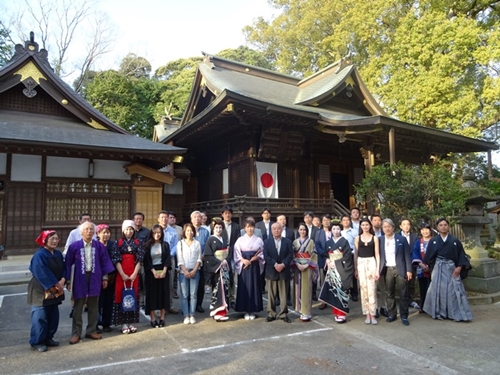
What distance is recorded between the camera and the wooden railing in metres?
11.3

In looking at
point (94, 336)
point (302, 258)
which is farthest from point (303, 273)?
point (94, 336)

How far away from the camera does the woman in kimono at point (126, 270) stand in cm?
480

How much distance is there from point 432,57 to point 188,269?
54.3ft

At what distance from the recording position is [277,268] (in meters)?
5.36

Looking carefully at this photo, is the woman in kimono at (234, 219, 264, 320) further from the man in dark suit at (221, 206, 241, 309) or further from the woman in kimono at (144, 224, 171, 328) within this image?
the woman in kimono at (144, 224, 171, 328)

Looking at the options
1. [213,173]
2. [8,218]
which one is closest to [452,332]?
[8,218]

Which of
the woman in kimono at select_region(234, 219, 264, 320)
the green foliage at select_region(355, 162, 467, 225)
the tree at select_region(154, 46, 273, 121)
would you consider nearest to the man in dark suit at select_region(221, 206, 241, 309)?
the woman in kimono at select_region(234, 219, 264, 320)

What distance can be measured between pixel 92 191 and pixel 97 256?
23.0 feet

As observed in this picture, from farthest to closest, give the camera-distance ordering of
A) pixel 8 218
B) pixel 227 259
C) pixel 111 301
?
pixel 8 218 < pixel 227 259 < pixel 111 301

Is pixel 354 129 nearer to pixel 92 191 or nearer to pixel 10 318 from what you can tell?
pixel 92 191

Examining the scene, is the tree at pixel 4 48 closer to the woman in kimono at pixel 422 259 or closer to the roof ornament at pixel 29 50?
the roof ornament at pixel 29 50

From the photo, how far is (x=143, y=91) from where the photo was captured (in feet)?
90.5

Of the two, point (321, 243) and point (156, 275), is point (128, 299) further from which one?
point (321, 243)

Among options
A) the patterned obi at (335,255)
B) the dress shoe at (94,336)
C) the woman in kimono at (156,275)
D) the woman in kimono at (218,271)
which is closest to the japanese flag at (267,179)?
the woman in kimono at (218,271)
